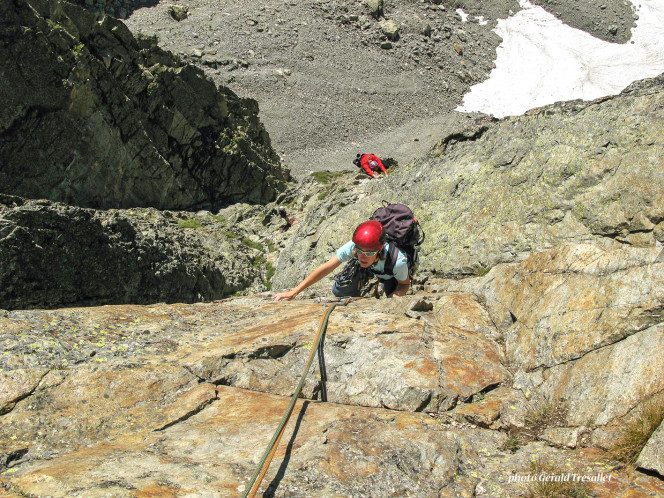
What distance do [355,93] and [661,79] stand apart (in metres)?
68.3

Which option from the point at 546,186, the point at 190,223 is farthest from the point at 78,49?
the point at 546,186

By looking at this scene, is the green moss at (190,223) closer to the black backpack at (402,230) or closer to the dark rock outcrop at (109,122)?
the dark rock outcrop at (109,122)

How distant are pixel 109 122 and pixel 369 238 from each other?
103 ft

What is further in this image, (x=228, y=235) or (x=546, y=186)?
(x=228, y=235)

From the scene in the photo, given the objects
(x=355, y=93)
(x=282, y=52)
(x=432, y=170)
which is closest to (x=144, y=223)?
(x=432, y=170)

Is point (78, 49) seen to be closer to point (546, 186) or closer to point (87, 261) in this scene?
point (87, 261)

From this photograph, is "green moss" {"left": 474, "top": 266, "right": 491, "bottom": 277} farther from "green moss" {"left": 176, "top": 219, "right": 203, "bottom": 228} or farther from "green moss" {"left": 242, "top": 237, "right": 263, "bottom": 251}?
"green moss" {"left": 176, "top": 219, "right": 203, "bottom": 228}

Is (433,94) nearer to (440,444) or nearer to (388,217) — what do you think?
(388,217)

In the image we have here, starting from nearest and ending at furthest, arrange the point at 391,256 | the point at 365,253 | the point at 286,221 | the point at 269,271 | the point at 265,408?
the point at 265,408
the point at 365,253
the point at 391,256
the point at 269,271
the point at 286,221

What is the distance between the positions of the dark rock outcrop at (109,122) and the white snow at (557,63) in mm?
50039

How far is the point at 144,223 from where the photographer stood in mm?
20922

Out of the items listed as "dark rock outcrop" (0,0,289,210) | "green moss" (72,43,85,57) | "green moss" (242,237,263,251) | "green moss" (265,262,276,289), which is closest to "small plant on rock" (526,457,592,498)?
"green moss" (265,262,276,289)

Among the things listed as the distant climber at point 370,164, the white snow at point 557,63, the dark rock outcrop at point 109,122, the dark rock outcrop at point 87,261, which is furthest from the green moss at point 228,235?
the white snow at point 557,63

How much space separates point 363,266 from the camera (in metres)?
8.58
